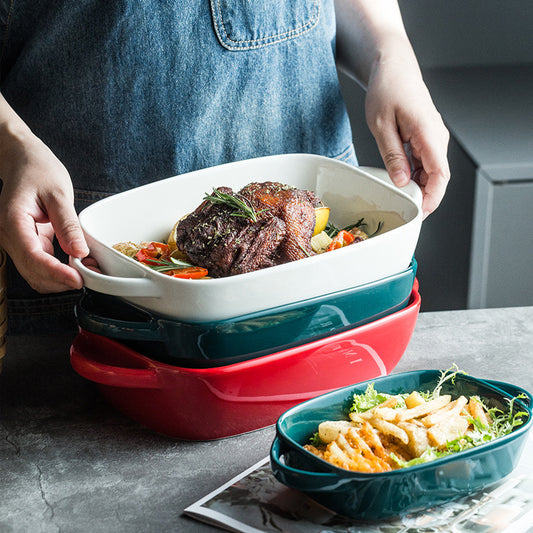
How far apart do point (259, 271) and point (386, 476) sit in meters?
0.28

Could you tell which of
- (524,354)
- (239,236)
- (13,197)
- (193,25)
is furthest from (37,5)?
(524,354)

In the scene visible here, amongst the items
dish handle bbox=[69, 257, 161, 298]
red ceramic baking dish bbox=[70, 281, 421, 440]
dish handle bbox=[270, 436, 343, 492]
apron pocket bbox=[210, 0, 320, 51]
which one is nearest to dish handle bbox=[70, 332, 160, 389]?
red ceramic baking dish bbox=[70, 281, 421, 440]

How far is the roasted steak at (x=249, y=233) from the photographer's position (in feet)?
3.42

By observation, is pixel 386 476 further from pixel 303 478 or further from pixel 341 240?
pixel 341 240

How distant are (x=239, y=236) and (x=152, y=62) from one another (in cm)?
45

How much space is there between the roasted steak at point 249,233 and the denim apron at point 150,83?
316mm

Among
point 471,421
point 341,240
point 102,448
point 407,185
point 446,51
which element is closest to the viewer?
point 471,421

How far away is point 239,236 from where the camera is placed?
105 centimetres

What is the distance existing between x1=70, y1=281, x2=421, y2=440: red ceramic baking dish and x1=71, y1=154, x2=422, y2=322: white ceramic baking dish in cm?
7

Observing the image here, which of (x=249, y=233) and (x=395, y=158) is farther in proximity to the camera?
(x=395, y=158)

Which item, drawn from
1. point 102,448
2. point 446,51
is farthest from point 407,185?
point 446,51

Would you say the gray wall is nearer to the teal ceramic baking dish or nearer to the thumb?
the thumb

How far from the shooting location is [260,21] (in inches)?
53.7

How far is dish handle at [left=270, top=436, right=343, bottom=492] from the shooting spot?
770mm
